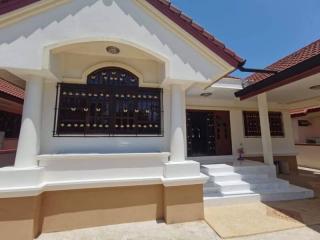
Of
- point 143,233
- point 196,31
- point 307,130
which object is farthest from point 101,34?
point 307,130

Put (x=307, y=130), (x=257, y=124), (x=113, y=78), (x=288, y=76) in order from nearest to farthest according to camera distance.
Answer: (x=113, y=78), (x=288, y=76), (x=257, y=124), (x=307, y=130)

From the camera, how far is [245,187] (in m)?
5.67

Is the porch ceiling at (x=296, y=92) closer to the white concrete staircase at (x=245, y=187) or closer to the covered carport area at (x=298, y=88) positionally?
the covered carport area at (x=298, y=88)

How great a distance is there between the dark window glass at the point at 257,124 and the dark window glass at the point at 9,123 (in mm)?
10937

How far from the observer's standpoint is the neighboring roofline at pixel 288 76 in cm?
444

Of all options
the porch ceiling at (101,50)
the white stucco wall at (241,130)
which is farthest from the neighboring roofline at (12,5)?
the white stucco wall at (241,130)

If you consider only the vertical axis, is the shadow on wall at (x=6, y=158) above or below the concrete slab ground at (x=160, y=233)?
above

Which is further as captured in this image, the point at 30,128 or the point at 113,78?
Answer: the point at 113,78

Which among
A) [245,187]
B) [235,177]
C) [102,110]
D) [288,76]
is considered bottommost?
[245,187]

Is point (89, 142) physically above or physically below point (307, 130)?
below

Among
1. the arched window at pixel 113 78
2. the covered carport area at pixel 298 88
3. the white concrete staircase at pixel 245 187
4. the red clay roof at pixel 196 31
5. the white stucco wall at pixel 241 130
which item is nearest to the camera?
the red clay roof at pixel 196 31

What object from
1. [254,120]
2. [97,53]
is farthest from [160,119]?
[254,120]

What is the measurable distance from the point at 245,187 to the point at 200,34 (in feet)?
14.9

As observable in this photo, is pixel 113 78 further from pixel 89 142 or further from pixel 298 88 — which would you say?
pixel 298 88
